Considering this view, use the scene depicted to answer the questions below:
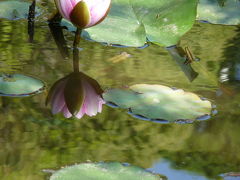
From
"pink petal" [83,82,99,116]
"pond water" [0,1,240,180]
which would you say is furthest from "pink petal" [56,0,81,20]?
"pink petal" [83,82,99,116]

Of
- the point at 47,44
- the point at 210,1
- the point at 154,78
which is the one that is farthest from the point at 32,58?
the point at 210,1

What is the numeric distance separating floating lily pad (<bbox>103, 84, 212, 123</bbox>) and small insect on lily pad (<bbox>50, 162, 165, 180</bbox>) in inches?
11.7

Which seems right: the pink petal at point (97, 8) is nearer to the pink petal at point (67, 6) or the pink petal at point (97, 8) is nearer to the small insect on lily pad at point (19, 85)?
the pink petal at point (67, 6)

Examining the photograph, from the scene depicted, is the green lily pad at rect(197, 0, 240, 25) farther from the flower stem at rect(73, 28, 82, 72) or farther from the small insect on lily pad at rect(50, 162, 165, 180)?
the small insect on lily pad at rect(50, 162, 165, 180)

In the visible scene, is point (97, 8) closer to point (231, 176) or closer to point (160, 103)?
point (160, 103)

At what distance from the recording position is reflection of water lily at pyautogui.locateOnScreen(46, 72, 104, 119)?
1538 mm

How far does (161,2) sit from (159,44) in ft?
0.77

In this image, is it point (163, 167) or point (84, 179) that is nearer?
point (84, 179)

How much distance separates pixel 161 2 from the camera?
2174 mm

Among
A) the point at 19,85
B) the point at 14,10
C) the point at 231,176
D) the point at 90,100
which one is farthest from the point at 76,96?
the point at 14,10

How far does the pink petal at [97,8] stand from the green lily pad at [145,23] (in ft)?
0.63

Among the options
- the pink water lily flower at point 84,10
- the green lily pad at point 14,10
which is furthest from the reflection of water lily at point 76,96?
the green lily pad at point 14,10

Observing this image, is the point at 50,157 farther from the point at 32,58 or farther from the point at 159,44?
the point at 159,44

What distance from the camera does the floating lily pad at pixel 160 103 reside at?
154 centimetres
